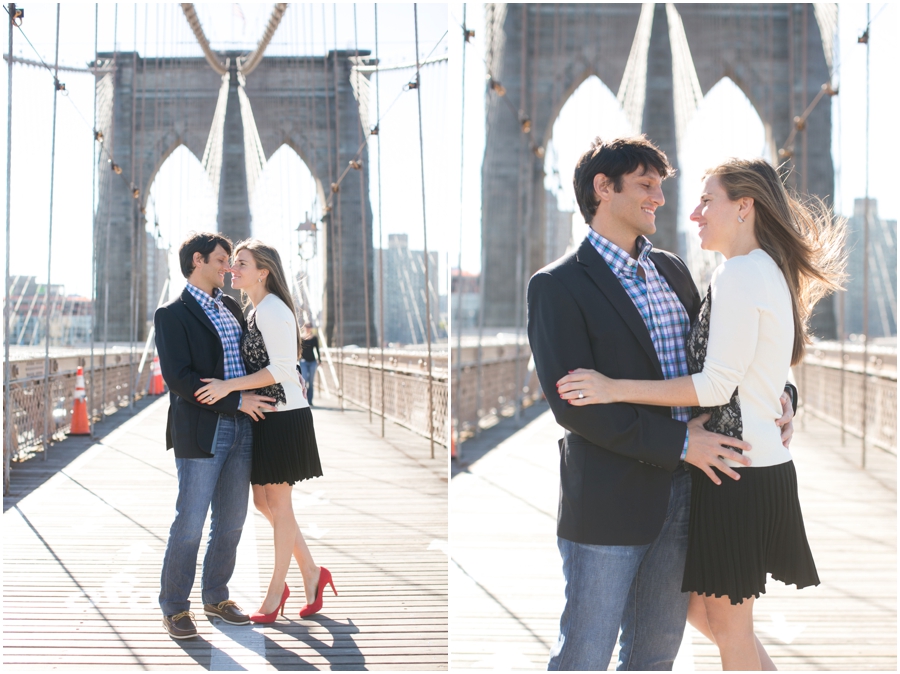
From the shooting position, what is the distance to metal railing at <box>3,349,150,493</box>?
5258mm

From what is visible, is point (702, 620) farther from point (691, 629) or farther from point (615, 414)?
point (691, 629)

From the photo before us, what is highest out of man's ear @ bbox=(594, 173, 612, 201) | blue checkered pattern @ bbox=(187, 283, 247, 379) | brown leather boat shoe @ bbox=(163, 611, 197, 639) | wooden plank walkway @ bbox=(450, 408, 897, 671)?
man's ear @ bbox=(594, 173, 612, 201)

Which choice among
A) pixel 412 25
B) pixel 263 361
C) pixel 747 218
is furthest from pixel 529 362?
pixel 747 218

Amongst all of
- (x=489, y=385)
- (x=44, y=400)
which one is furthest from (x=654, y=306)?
(x=489, y=385)

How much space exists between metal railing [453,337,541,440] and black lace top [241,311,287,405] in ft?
11.5

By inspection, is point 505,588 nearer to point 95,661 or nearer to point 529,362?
point 95,661

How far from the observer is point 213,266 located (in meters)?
2.24

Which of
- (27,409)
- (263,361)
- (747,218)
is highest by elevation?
(747,218)

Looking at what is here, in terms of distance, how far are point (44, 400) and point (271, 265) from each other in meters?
3.60

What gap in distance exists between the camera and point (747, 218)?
1371 mm

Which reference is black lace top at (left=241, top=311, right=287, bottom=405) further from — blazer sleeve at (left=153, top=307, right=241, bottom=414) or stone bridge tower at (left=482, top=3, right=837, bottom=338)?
stone bridge tower at (left=482, top=3, right=837, bottom=338)

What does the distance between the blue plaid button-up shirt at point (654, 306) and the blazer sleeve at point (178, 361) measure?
1.17 meters

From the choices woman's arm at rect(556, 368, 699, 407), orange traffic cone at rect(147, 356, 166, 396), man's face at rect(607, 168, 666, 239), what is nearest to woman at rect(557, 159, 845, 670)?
woman's arm at rect(556, 368, 699, 407)

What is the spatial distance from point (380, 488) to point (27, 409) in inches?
101
